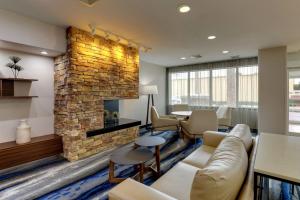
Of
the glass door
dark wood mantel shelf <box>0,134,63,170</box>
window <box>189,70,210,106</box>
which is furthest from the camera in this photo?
window <box>189,70,210,106</box>

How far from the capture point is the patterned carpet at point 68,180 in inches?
78.9

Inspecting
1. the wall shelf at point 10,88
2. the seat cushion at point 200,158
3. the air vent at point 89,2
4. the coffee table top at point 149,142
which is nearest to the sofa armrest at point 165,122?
the coffee table top at point 149,142

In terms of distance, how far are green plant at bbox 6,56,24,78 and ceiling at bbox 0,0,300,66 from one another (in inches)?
29.5

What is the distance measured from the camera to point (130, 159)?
211 centimetres

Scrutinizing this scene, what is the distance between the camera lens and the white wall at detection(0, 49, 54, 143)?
8.92 ft

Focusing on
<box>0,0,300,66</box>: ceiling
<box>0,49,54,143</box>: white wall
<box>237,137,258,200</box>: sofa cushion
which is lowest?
<box>237,137,258,200</box>: sofa cushion

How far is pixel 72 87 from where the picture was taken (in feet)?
9.51

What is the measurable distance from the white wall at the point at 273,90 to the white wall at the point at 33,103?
5.02 meters

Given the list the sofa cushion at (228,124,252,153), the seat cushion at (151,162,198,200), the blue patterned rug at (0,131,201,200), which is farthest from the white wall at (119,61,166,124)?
the sofa cushion at (228,124,252,153)

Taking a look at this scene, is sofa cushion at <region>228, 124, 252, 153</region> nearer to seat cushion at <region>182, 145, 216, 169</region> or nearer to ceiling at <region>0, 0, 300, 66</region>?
seat cushion at <region>182, 145, 216, 169</region>

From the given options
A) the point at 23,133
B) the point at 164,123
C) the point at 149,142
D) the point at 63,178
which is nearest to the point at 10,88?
the point at 23,133

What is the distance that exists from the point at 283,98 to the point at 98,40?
15.0ft

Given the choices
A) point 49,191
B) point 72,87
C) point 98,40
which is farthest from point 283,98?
point 49,191

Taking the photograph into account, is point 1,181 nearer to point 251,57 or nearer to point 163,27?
point 163,27
